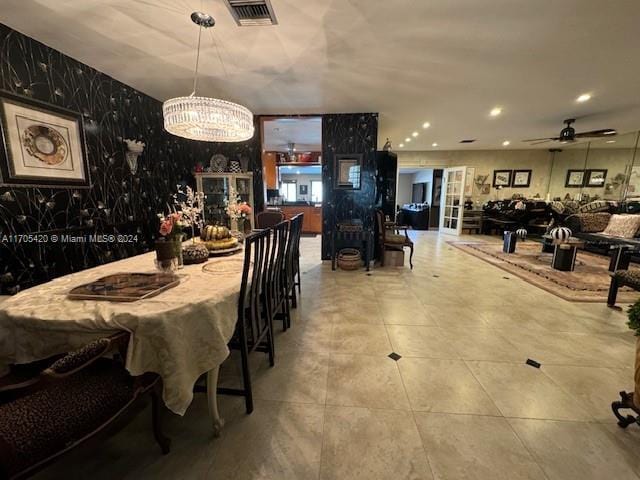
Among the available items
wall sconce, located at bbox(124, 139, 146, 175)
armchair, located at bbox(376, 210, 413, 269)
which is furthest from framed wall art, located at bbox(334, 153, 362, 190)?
wall sconce, located at bbox(124, 139, 146, 175)

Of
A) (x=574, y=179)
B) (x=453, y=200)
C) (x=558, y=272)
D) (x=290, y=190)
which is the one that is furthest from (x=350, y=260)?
Result: (x=574, y=179)

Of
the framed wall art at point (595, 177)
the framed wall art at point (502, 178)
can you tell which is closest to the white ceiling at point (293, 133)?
the framed wall art at point (502, 178)

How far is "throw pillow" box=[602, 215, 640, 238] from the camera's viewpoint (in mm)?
4773

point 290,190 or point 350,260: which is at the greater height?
point 290,190

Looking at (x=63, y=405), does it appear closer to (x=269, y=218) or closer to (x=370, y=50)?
(x=269, y=218)

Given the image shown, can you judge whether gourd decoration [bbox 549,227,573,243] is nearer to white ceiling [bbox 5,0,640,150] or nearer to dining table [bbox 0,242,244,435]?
white ceiling [bbox 5,0,640,150]

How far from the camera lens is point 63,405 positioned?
3.16 ft

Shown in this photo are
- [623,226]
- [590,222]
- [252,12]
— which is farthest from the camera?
Answer: [590,222]

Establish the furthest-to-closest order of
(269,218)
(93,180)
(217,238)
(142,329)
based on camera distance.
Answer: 1. (269,218)
2. (93,180)
3. (217,238)
4. (142,329)

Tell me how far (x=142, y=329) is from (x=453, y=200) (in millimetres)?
8066

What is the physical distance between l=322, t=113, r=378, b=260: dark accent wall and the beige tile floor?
213 centimetres

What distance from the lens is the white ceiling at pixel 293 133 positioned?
4.83m

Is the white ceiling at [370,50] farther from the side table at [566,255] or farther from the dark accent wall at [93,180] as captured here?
the side table at [566,255]

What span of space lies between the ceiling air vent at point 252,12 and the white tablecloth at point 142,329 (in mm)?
1854
